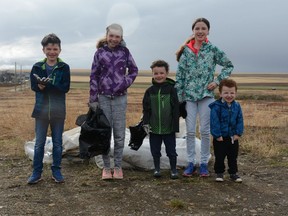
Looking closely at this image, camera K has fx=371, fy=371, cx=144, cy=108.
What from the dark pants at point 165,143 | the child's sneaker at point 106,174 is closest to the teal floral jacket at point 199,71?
the dark pants at point 165,143

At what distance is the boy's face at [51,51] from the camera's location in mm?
4672

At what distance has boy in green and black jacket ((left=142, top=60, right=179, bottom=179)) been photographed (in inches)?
190

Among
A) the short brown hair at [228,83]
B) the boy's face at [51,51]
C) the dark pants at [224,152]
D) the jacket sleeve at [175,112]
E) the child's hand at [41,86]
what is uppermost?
the boy's face at [51,51]

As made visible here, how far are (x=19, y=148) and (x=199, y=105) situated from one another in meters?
3.87

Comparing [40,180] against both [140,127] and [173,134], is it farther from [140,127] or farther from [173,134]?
[173,134]

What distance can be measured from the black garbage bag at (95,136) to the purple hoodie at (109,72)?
263mm

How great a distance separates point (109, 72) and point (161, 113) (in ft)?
2.81

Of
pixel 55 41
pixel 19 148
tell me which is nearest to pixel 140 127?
pixel 55 41

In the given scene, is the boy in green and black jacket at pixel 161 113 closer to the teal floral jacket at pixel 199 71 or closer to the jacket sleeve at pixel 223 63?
the teal floral jacket at pixel 199 71

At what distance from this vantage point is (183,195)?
4.21 m

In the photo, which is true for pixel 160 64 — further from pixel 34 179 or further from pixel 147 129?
pixel 34 179

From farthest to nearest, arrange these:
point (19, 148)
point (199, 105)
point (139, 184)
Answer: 1. point (19, 148)
2. point (199, 105)
3. point (139, 184)

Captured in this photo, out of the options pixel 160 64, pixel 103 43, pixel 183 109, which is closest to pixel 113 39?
pixel 103 43

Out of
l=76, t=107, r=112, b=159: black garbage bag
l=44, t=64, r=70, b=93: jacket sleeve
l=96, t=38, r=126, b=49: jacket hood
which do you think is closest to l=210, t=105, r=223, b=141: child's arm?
l=76, t=107, r=112, b=159: black garbage bag
